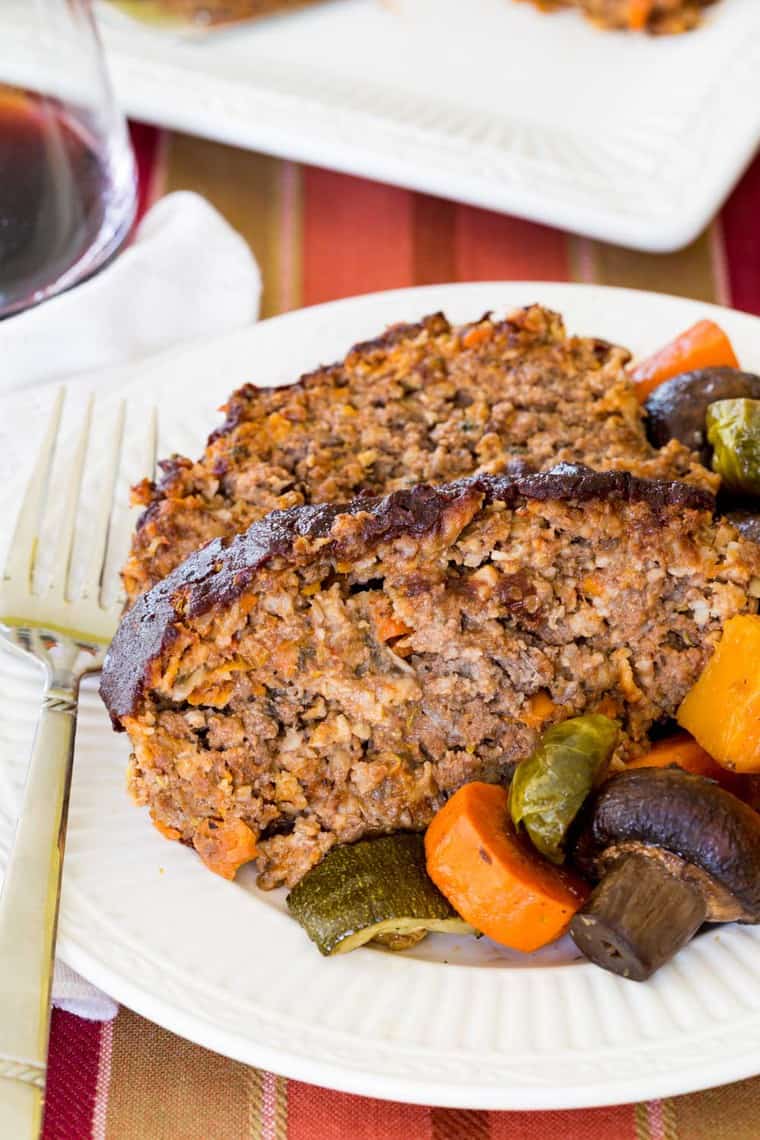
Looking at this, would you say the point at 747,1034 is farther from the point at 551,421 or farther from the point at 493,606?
the point at 551,421

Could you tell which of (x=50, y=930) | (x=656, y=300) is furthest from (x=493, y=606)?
(x=656, y=300)

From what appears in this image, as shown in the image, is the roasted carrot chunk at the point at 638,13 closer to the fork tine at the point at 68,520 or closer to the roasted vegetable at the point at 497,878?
the fork tine at the point at 68,520

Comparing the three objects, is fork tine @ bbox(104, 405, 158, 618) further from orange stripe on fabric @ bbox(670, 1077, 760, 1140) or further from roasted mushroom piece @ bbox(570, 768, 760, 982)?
orange stripe on fabric @ bbox(670, 1077, 760, 1140)

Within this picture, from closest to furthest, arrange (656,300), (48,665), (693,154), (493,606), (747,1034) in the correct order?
(747,1034)
(493,606)
(48,665)
(656,300)
(693,154)

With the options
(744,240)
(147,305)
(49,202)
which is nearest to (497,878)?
(147,305)

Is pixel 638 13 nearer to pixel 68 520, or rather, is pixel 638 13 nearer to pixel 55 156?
pixel 55 156

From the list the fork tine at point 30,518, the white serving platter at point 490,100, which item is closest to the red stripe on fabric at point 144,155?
the white serving platter at point 490,100
